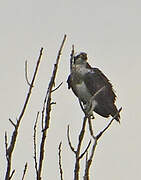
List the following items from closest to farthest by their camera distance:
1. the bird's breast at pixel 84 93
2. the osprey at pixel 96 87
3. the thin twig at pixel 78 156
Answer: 1. the thin twig at pixel 78 156
2. the bird's breast at pixel 84 93
3. the osprey at pixel 96 87

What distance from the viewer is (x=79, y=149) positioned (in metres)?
3.49

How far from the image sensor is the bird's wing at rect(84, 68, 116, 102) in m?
11.1

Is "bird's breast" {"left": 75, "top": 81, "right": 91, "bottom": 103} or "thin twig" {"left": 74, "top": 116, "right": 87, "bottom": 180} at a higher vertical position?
"bird's breast" {"left": 75, "top": 81, "right": 91, "bottom": 103}

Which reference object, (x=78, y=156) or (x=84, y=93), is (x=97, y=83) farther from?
(x=78, y=156)

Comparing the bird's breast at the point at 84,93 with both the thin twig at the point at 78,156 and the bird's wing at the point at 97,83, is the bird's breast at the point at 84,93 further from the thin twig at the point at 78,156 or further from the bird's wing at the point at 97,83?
the thin twig at the point at 78,156

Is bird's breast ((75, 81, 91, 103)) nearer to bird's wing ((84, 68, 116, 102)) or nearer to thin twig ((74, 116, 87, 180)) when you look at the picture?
bird's wing ((84, 68, 116, 102))

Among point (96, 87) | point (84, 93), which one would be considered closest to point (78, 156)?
point (84, 93)

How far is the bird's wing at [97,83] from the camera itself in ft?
36.5

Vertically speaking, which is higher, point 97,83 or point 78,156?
point 97,83

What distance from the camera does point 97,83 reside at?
11.2 meters

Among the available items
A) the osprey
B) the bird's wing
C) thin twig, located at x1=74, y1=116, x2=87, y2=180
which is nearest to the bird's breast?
the osprey

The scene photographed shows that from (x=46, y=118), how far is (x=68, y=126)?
64 centimetres

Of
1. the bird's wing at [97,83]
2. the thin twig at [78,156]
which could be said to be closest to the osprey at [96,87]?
the bird's wing at [97,83]

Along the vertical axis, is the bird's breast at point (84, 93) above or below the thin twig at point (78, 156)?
above
